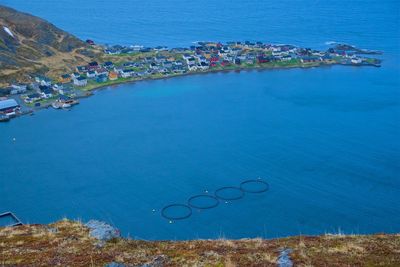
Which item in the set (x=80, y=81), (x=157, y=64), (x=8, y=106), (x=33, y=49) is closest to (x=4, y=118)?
(x=8, y=106)

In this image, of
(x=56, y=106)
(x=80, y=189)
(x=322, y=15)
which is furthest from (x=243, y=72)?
(x=322, y=15)

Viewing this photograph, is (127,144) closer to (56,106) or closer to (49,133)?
(49,133)

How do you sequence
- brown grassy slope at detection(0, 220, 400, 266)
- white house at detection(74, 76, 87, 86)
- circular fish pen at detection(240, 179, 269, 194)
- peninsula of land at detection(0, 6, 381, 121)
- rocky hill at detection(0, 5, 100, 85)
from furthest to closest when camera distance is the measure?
rocky hill at detection(0, 5, 100, 85) → white house at detection(74, 76, 87, 86) → peninsula of land at detection(0, 6, 381, 121) → circular fish pen at detection(240, 179, 269, 194) → brown grassy slope at detection(0, 220, 400, 266)

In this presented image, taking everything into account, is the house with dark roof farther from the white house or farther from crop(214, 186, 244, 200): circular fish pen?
crop(214, 186, 244, 200): circular fish pen

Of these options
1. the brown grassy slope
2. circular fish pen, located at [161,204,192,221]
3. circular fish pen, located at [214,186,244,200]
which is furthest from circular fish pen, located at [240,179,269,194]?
the brown grassy slope

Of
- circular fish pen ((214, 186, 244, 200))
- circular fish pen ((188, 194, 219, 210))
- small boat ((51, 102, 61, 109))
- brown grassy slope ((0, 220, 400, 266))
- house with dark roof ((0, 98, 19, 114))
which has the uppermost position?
small boat ((51, 102, 61, 109))

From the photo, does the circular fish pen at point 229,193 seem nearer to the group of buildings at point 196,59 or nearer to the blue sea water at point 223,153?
the blue sea water at point 223,153
